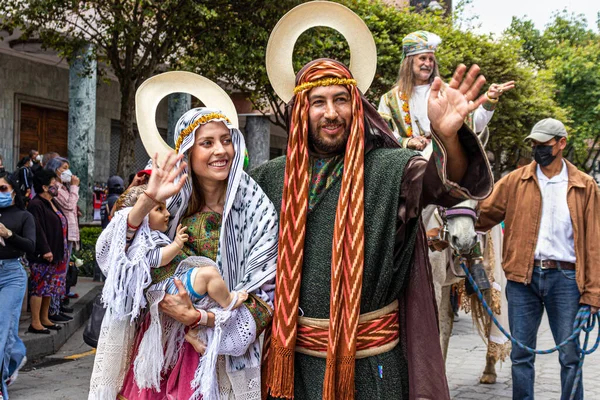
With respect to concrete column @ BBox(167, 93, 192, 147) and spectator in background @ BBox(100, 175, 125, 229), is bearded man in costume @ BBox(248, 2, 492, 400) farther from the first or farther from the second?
concrete column @ BBox(167, 93, 192, 147)

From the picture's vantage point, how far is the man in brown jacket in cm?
546

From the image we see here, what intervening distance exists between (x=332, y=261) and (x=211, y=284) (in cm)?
52

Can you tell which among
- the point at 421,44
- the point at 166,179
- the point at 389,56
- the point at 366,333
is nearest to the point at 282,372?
the point at 366,333

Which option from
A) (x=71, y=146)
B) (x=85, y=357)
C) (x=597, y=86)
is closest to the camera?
(x=85, y=357)

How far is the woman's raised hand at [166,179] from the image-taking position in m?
3.06

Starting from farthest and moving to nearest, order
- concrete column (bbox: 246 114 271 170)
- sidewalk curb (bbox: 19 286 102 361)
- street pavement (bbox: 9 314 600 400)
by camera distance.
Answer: concrete column (bbox: 246 114 271 170) → sidewalk curb (bbox: 19 286 102 361) → street pavement (bbox: 9 314 600 400)

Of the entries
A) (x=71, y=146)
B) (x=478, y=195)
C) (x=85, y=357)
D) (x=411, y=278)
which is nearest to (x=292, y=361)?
(x=411, y=278)

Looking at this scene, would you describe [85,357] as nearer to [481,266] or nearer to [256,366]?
[481,266]

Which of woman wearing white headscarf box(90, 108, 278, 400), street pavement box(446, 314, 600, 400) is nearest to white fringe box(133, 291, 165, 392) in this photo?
woman wearing white headscarf box(90, 108, 278, 400)

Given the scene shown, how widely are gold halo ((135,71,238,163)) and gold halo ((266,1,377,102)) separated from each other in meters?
0.33

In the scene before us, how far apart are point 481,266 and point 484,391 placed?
156 cm

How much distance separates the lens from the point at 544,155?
5656mm

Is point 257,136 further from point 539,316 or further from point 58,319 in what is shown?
point 539,316

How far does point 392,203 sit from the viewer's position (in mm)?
3109
